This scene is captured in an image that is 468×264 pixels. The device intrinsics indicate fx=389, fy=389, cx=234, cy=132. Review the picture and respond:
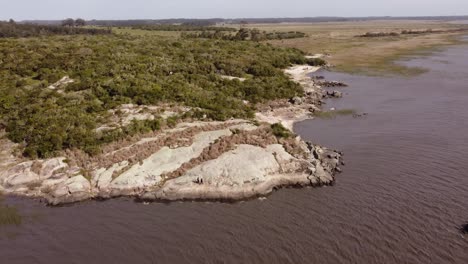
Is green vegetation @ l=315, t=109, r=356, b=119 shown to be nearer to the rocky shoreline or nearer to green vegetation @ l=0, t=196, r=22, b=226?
the rocky shoreline

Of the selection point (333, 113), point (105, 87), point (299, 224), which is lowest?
point (299, 224)

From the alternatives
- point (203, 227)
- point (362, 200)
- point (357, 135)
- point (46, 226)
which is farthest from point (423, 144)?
point (46, 226)

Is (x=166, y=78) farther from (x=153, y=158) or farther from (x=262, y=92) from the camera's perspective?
(x=153, y=158)

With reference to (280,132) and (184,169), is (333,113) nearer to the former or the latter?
(280,132)

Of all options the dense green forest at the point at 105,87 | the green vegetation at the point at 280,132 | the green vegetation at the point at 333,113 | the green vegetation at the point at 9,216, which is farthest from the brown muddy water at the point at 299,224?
the green vegetation at the point at 333,113

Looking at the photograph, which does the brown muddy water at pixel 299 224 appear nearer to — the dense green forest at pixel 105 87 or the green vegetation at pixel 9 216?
the green vegetation at pixel 9 216

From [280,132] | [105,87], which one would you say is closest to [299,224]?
[280,132]

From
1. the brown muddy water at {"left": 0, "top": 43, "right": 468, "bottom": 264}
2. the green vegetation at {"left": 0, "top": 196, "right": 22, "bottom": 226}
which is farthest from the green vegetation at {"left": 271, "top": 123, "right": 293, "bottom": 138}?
the green vegetation at {"left": 0, "top": 196, "right": 22, "bottom": 226}
